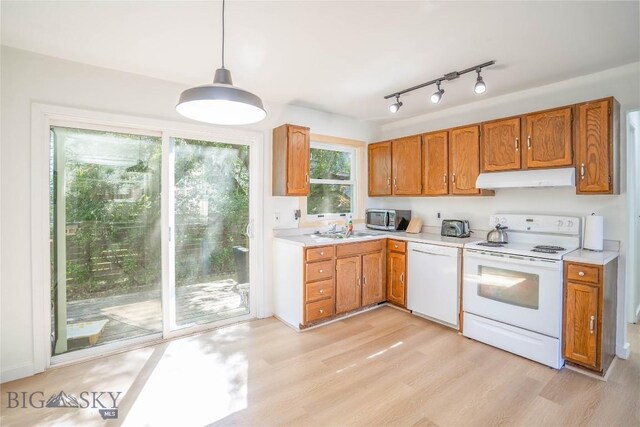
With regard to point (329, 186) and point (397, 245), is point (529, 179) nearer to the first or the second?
point (397, 245)

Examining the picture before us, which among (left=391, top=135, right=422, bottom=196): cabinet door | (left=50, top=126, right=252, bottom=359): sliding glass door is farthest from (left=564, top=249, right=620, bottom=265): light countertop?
(left=50, top=126, right=252, bottom=359): sliding glass door

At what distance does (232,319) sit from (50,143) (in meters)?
2.38

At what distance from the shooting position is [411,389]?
2254mm

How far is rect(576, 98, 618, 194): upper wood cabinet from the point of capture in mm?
2525

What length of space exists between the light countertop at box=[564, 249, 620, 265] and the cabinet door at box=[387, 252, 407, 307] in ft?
5.35

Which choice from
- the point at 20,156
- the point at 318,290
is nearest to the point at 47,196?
the point at 20,156

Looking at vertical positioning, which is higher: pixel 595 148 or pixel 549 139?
pixel 549 139

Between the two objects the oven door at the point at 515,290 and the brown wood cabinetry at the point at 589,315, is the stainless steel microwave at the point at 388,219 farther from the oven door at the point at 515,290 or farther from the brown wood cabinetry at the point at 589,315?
the brown wood cabinetry at the point at 589,315

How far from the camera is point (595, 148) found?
2594 mm

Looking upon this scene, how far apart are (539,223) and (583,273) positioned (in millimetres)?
822

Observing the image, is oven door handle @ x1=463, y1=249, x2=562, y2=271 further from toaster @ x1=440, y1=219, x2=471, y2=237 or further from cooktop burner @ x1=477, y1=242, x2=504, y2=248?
toaster @ x1=440, y1=219, x2=471, y2=237

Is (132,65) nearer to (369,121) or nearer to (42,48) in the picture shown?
(42,48)

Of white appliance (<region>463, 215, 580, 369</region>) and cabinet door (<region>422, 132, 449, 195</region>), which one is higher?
cabinet door (<region>422, 132, 449, 195</region>)

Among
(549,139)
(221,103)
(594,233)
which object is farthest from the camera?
(549,139)
